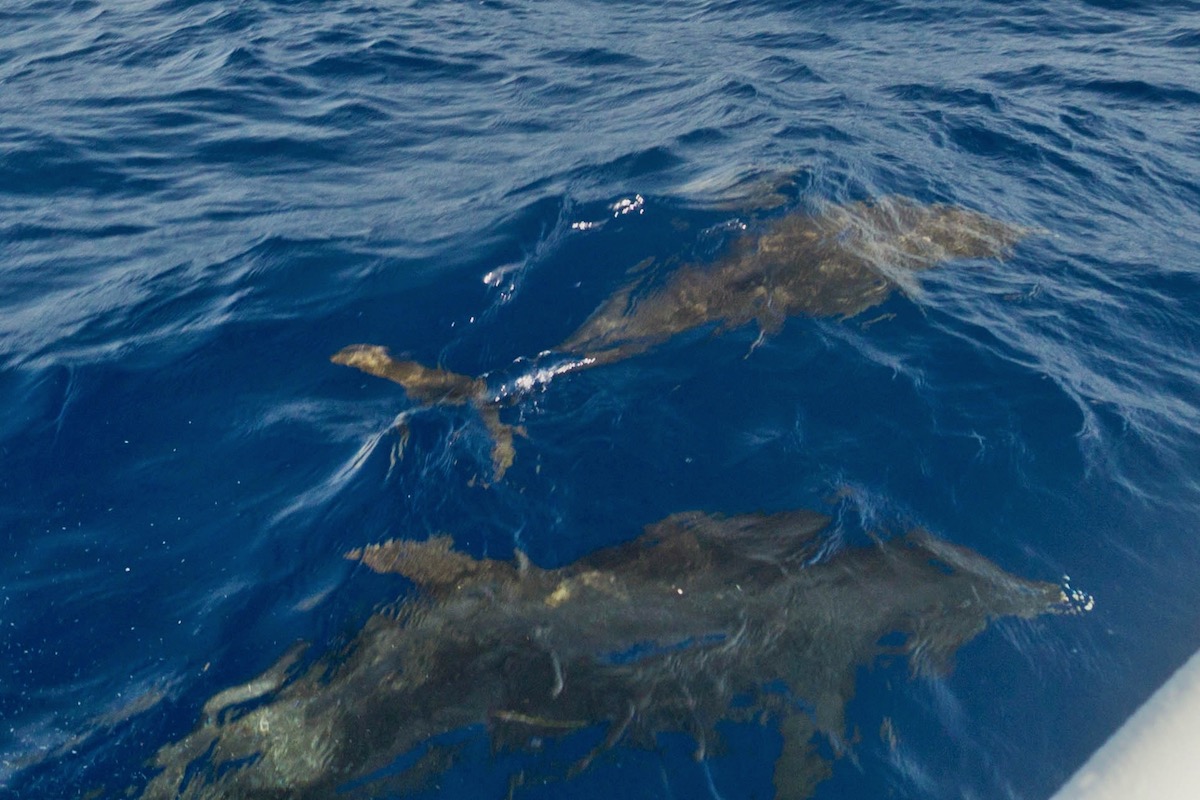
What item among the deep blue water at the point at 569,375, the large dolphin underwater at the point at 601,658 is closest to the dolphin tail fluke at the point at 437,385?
the deep blue water at the point at 569,375

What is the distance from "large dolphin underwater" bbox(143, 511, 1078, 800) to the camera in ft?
13.5

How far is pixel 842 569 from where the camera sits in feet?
15.9

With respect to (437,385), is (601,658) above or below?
below

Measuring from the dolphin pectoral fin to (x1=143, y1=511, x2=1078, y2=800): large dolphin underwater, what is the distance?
1388mm

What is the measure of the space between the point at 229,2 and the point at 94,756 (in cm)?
1361

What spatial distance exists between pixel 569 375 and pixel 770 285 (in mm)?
1779

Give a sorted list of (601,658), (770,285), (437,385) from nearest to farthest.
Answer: (601,658)
(437,385)
(770,285)

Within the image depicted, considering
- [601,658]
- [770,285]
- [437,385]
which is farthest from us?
[770,285]

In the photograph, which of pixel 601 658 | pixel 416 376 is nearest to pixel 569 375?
pixel 416 376

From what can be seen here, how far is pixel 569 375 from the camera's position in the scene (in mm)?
6438

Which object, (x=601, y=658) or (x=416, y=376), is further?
(x=416, y=376)

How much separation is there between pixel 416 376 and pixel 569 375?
101 cm

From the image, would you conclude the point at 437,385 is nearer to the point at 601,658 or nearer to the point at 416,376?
the point at 416,376

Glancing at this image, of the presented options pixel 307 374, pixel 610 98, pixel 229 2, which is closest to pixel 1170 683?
pixel 307 374
